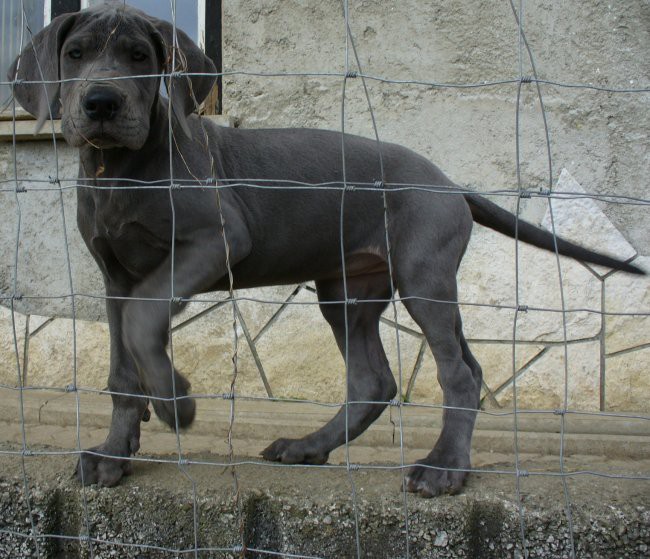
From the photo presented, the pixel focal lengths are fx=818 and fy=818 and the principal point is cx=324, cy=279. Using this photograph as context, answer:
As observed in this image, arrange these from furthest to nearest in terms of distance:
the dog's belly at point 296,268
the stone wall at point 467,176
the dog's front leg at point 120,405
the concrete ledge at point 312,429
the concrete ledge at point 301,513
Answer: the stone wall at point 467,176
the concrete ledge at point 312,429
the dog's belly at point 296,268
the dog's front leg at point 120,405
the concrete ledge at point 301,513

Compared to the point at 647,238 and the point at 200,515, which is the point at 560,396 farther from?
the point at 200,515

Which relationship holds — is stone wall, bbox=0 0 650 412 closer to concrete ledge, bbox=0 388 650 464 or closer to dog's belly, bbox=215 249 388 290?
concrete ledge, bbox=0 388 650 464

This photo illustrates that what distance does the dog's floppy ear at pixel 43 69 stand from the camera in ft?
8.14

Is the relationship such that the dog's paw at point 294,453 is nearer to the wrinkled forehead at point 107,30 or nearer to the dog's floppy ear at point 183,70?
the dog's floppy ear at point 183,70

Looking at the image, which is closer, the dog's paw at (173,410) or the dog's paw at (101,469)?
the dog's paw at (173,410)

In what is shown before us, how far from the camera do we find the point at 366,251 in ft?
9.65

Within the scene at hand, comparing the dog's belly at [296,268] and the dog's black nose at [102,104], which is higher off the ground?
the dog's black nose at [102,104]

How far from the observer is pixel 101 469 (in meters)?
2.60

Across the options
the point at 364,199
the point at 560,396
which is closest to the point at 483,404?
the point at 560,396

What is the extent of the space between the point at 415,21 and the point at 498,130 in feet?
2.44

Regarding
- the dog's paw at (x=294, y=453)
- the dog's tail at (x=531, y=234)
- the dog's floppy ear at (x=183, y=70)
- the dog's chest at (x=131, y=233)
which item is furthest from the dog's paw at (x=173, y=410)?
the dog's tail at (x=531, y=234)

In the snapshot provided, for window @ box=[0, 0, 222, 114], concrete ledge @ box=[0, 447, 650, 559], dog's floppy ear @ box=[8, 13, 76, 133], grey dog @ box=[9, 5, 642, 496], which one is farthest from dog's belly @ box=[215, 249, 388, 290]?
window @ box=[0, 0, 222, 114]

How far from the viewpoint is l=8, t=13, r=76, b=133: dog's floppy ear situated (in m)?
2.48

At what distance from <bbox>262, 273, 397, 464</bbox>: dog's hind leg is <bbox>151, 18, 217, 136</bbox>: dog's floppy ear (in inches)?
36.7
